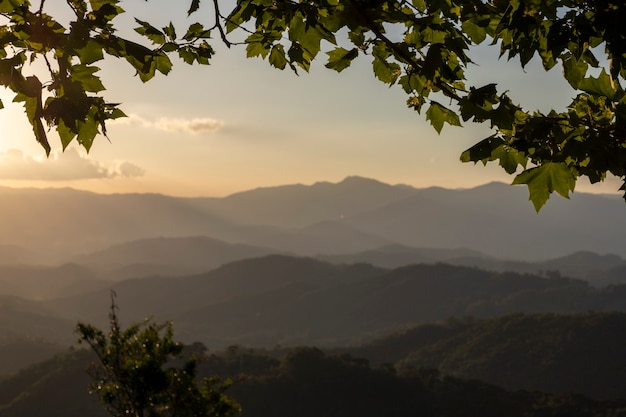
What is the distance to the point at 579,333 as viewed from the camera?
165875 mm

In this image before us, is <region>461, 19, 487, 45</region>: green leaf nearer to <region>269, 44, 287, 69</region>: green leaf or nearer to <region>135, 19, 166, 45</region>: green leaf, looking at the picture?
<region>269, 44, 287, 69</region>: green leaf

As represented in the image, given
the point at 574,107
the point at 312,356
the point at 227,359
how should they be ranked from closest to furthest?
the point at 574,107 → the point at 312,356 → the point at 227,359

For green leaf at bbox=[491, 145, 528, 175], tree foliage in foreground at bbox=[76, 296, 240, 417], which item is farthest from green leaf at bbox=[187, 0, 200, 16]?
tree foliage in foreground at bbox=[76, 296, 240, 417]

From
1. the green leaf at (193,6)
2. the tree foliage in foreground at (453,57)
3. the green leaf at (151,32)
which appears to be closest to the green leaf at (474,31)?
A: the tree foliage in foreground at (453,57)

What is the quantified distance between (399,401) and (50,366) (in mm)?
92150

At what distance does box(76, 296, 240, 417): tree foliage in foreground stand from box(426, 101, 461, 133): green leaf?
42.1 feet

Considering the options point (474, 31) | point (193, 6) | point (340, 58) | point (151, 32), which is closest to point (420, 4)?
point (474, 31)

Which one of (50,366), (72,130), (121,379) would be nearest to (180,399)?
(121,379)

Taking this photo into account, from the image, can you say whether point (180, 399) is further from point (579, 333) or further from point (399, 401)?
point (579, 333)

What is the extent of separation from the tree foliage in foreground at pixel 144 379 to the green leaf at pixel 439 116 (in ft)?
42.1

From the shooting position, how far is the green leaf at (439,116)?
180 inches

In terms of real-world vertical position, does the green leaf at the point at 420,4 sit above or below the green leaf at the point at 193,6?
above

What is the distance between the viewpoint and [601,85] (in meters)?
3.63

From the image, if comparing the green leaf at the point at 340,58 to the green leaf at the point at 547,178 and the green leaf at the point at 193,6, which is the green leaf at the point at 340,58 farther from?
the green leaf at the point at 547,178
